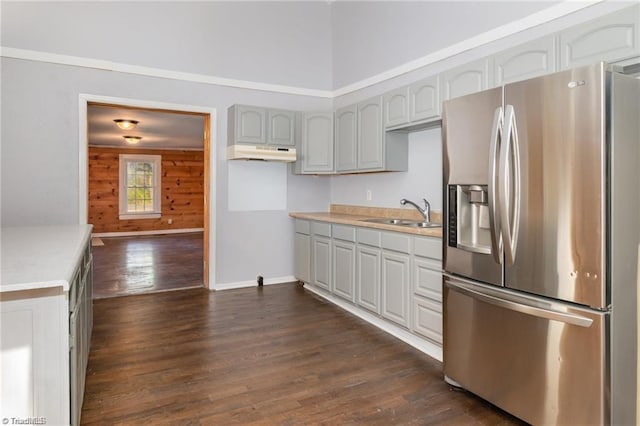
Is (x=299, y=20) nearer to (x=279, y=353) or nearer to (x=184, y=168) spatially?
(x=279, y=353)

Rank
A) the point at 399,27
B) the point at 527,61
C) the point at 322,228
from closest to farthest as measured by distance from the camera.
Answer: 1. the point at 527,61
2. the point at 399,27
3. the point at 322,228

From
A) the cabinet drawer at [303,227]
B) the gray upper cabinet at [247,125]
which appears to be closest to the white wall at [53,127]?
the gray upper cabinet at [247,125]

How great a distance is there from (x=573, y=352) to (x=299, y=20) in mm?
4621

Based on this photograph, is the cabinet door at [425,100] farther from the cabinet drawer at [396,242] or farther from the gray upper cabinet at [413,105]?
the cabinet drawer at [396,242]

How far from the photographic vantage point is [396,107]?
3627 millimetres

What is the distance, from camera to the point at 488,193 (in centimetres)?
208

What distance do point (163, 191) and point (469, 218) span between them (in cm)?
999

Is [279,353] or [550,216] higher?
[550,216]

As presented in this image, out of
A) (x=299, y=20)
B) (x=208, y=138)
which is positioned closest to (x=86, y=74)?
(x=208, y=138)

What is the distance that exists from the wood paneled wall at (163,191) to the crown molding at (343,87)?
6800 millimetres

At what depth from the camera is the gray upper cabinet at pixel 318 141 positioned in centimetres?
464

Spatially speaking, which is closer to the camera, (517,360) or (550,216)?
(550,216)

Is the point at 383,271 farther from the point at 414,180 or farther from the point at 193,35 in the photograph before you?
the point at 193,35

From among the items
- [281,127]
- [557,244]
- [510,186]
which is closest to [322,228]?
[281,127]
